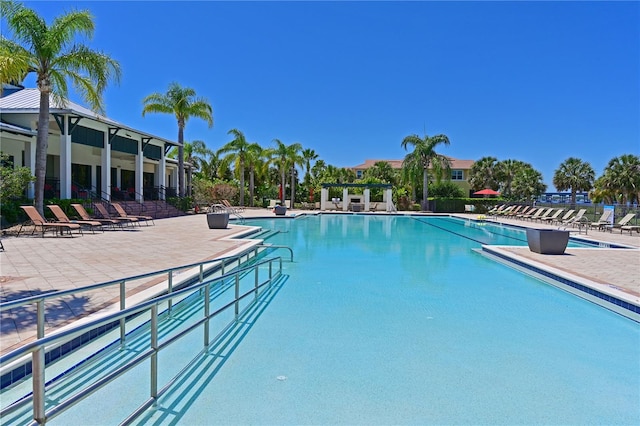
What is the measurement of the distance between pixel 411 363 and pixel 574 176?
48.8 m

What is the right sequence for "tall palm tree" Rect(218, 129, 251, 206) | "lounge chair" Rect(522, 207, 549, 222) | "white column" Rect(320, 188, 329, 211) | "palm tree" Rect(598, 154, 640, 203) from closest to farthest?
"lounge chair" Rect(522, 207, 549, 222)
"palm tree" Rect(598, 154, 640, 203)
"tall palm tree" Rect(218, 129, 251, 206)
"white column" Rect(320, 188, 329, 211)

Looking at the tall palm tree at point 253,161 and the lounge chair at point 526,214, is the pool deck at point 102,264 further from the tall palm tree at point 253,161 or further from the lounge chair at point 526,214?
the tall palm tree at point 253,161

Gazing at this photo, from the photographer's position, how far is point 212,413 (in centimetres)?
348

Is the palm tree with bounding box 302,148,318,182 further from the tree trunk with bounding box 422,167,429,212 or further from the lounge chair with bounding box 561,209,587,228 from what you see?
the lounge chair with bounding box 561,209,587,228

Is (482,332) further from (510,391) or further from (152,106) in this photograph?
(152,106)

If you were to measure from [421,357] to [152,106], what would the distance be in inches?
1089

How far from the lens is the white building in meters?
18.8

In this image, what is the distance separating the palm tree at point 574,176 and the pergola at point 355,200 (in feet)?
68.7

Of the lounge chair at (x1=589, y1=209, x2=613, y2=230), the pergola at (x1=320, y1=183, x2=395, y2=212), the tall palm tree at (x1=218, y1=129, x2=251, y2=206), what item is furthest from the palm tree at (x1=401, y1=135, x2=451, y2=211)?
the lounge chair at (x1=589, y1=209, x2=613, y2=230)

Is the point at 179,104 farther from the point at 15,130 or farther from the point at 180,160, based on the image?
the point at 15,130

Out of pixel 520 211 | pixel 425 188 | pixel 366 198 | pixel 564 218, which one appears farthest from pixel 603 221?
pixel 366 198

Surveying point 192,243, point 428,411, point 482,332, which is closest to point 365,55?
point 192,243

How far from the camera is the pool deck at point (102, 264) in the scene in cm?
511

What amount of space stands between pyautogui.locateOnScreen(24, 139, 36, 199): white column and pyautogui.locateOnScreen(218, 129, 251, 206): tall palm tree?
19.8 meters
